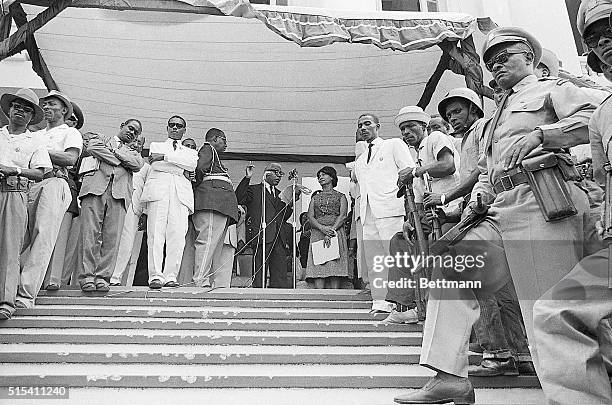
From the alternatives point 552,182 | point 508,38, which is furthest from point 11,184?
point 552,182

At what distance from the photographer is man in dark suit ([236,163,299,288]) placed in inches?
277

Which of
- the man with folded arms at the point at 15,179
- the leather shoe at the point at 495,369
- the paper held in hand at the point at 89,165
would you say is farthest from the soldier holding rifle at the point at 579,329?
the paper held in hand at the point at 89,165

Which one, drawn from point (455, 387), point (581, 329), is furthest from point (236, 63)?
point (581, 329)

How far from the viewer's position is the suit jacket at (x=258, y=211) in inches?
278

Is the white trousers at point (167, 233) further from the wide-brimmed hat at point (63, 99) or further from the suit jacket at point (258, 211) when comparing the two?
the suit jacket at point (258, 211)

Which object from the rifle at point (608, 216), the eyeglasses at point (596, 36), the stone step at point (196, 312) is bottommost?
the stone step at point (196, 312)

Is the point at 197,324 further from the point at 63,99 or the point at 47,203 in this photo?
the point at 63,99

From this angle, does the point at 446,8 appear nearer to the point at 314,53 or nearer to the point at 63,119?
the point at 314,53

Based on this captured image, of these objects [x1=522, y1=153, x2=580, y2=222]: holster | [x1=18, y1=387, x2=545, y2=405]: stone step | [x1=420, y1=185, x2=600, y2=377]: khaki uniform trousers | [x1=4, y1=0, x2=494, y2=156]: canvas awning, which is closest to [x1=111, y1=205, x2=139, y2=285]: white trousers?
[x1=4, y1=0, x2=494, y2=156]: canvas awning

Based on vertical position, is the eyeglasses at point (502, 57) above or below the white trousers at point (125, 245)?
above

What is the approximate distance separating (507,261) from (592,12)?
1.16 meters

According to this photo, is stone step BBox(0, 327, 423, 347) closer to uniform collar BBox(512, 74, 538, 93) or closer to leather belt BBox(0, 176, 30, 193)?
leather belt BBox(0, 176, 30, 193)

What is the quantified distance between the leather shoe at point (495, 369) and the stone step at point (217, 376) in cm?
5

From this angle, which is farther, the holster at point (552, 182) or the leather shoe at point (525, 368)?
the leather shoe at point (525, 368)
